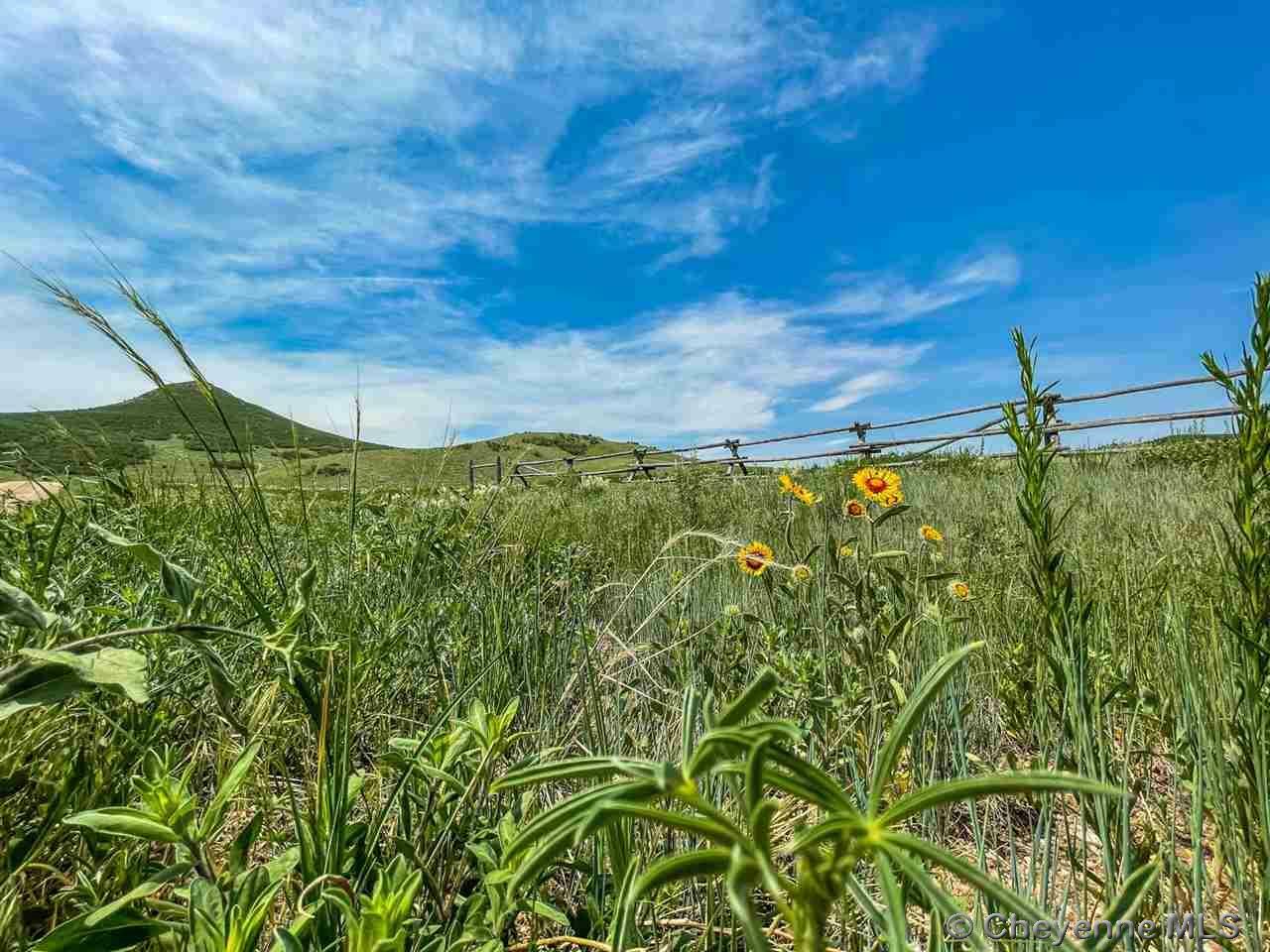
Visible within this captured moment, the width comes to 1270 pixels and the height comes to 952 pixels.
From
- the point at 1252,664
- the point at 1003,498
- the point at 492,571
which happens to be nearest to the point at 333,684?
the point at 492,571

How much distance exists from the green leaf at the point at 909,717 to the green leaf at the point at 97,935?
2.64ft

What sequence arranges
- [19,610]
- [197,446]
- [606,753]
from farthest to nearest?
1. [197,446]
2. [606,753]
3. [19,610]

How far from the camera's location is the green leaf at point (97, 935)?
2.24ft

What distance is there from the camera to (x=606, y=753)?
5.26ft

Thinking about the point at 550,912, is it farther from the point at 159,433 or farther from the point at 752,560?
the point at 159,433

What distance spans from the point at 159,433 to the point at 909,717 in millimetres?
3030

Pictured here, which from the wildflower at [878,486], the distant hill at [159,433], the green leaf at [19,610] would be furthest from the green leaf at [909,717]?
the wildflower at [878,486]

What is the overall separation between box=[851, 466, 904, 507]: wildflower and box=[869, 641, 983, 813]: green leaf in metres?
1.61

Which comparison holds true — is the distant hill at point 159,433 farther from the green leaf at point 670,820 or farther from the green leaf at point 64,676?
the green leaf at point 670,820

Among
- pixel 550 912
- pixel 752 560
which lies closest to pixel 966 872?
pixel 550 912

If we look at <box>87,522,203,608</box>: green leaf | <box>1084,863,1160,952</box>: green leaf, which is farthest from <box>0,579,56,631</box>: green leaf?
<box>1084,863,1160,952</box>: green leaf

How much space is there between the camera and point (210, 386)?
128 cm

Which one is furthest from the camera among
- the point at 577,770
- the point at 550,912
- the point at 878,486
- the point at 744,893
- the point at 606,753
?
the point at 878,486

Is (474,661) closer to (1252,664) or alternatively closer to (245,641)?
(245,641)
